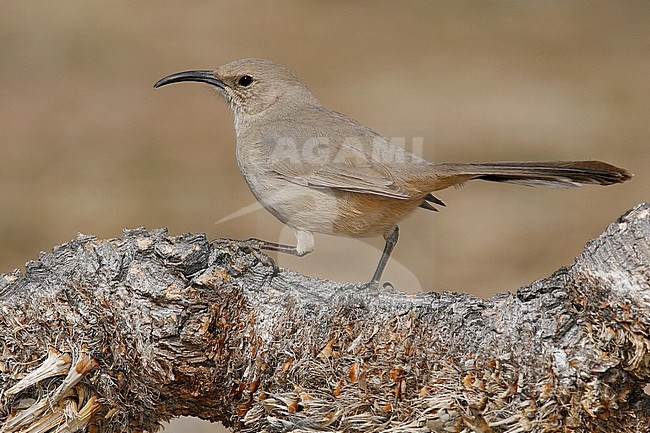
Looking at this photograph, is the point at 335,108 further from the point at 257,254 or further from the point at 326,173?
the point at 257,254

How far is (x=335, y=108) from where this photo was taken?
9633 millimetres

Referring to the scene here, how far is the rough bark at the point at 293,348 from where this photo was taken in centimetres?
197

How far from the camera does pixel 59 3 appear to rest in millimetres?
12633

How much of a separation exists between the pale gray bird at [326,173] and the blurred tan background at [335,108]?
1.50 meters

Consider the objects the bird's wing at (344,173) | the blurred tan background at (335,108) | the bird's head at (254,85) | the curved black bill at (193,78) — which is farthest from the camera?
the blurred tan background at (335,108)

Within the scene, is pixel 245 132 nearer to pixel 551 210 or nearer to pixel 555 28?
pixel 551 210

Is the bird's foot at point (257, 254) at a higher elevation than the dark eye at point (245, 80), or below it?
below

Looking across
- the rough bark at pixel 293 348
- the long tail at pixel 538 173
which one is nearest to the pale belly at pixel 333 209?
the long tail at pixel 538 173

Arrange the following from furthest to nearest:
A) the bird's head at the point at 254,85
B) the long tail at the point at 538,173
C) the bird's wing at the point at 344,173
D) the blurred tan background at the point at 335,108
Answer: the blurred tan background at the point at 335,108
the bird's head at the point at 254,85
the bird's wing at the point at 344,173
the long tail at the point at 538,173

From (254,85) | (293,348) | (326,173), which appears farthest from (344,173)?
(293,348)

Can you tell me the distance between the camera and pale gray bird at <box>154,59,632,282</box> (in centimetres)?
330

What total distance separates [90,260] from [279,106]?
5.47ft

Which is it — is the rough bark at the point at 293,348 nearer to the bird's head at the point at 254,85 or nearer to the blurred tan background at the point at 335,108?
the bird's head at the point at 254,85

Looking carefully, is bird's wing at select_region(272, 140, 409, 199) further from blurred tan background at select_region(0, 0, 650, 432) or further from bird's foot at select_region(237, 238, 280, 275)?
blurred tan background at select_region(0, 0, 650, 432)
